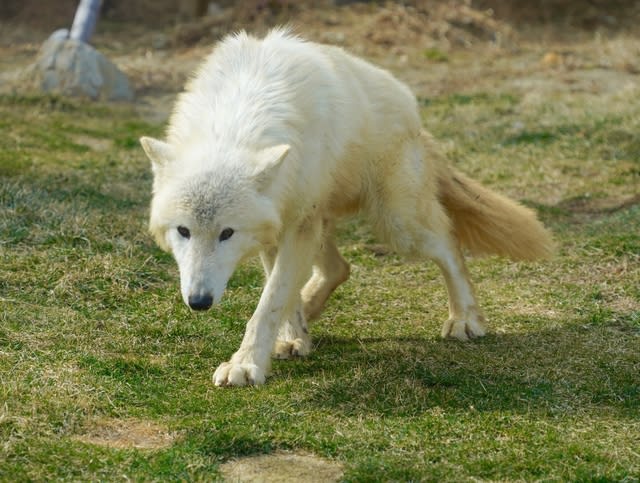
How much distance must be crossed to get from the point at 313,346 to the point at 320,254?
0.64 meters

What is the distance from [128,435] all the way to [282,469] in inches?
30.1

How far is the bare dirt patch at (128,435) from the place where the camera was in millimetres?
4363

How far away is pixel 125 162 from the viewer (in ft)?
30.8

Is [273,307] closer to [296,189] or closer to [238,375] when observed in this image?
[238,375]

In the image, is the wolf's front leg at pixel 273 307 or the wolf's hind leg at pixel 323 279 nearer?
the wolf's front leg at pixel 273 307

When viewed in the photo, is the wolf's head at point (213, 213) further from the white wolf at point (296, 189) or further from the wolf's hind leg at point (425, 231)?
the wolf's hind leg at point (425, 231)

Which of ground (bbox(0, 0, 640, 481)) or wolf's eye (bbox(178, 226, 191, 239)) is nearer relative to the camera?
ground (bbox(0, 0, 640, 481))

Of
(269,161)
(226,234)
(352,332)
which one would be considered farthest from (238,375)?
(352,332)

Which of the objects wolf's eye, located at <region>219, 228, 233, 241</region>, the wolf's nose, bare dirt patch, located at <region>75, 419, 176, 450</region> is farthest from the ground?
wolf's eye, located at <region>219, 228, 233, 241</region>

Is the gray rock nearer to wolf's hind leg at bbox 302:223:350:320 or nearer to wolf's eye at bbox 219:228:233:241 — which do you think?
wolf's hind leg at bbox 302:223:350:320

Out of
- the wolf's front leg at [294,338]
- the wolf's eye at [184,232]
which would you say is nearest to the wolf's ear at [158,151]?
the wolf's eye at [184,232]

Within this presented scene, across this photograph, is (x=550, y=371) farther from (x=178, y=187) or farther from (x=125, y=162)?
(x=125, y=162)

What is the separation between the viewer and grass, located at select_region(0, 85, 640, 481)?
167 inches

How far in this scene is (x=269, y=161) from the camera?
4793 millimetres
